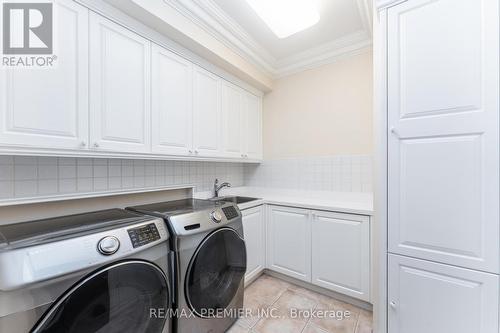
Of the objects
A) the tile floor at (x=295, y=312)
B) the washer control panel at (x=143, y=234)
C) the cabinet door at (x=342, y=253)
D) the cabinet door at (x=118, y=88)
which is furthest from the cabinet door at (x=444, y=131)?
the cabinet door at (x=118, y=88)

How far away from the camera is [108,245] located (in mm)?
962

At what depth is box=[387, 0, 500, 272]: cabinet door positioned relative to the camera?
3.45ft

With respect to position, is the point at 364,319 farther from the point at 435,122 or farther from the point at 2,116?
the point at 2,116

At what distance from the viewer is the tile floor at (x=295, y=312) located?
5.33ft

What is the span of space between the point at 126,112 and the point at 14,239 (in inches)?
34.0

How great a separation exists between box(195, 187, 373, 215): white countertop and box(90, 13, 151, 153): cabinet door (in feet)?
3.23

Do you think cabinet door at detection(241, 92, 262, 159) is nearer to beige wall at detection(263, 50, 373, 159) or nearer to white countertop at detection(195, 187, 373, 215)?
beige wall at detection(263, 50, 373, 159)

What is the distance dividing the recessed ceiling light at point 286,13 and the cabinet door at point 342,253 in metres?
1.61

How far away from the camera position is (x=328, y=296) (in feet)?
6.62

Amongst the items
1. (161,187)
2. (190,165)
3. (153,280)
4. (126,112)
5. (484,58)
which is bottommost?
(153,280)

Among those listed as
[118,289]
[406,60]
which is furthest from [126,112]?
[406,60]

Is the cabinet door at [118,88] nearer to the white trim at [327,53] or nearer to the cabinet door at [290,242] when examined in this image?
the cabinet door at [290,242]

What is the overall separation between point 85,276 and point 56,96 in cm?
93

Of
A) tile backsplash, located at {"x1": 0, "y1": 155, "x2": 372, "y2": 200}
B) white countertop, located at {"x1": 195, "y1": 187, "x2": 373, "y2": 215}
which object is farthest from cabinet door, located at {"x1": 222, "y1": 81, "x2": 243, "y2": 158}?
white countertop, located at {"x1": 195, "y1": 187, "x2": 373, "y2": 215}
